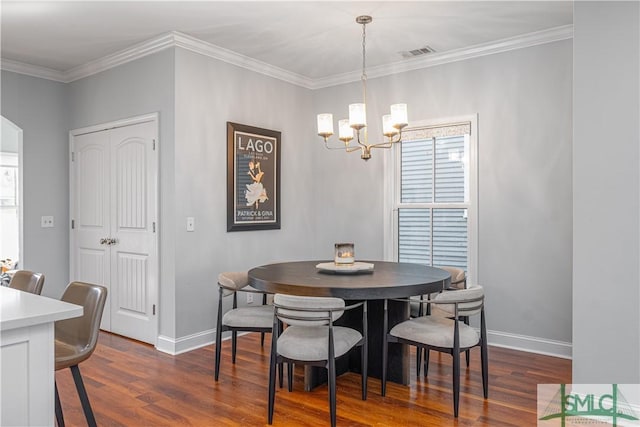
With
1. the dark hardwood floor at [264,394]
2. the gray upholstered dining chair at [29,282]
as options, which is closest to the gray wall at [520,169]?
the dark hardwood floor at [264,394]

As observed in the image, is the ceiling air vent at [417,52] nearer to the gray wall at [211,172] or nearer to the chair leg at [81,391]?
the gray wall at [211,172]

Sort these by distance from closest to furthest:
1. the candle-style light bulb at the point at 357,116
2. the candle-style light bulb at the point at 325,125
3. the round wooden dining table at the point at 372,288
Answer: the round wooden dining table at the point at 372,288 → the candle-style light bulb at the point at 357,116 → the candle-style light bulb at the point at 325,125

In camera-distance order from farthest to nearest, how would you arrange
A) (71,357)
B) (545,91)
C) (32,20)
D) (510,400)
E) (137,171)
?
(137,171) → (545,91) → (32,20) → (510,400) → (71,357)

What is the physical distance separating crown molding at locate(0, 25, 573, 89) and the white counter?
9.06 feet

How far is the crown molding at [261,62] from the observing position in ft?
12.9

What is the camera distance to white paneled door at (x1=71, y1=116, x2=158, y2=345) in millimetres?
4172

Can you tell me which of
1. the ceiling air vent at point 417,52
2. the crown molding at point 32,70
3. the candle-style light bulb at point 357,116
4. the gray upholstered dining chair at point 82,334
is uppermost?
the ceiling air vent at point 417,52

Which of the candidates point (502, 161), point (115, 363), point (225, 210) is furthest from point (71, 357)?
point (502, 161)

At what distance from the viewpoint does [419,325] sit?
3.02 metres

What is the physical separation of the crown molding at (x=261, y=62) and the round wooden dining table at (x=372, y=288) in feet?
6.49

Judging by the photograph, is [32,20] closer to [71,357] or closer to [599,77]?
[71,357]

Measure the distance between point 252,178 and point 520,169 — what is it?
7.87 ft

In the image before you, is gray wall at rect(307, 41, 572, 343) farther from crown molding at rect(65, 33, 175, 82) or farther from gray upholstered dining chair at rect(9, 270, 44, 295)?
gray upholstered dining chair at rect(9, 270, 44, 295)

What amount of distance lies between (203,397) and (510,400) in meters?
1.90
